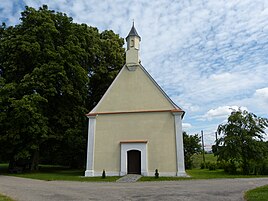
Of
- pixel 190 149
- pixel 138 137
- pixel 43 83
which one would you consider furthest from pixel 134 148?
pixel 190 149

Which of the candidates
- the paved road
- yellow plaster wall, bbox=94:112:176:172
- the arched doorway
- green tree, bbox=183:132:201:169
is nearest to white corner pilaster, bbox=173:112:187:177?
yellow plaster wall, bbox=94:112:176:172

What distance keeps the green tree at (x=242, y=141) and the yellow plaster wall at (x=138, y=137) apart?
5.62m

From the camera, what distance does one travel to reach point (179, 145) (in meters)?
20.4

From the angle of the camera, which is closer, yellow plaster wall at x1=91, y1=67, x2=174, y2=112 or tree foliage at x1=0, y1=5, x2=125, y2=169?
yellow plaster wall at x1=91, y1=67, x2=174, y2=112

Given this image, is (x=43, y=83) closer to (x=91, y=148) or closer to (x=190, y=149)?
(x=91, y=148)

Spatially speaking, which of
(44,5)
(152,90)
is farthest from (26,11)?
(152,90)

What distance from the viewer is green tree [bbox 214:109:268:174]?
22.2 metres

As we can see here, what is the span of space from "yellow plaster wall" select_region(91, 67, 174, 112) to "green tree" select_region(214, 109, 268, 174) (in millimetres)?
6285

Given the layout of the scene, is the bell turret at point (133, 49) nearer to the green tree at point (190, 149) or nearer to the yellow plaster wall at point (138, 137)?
the yellow plaster wall at point (138, 137)

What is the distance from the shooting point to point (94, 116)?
22.3 m

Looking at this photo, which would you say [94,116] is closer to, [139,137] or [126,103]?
[126,103]

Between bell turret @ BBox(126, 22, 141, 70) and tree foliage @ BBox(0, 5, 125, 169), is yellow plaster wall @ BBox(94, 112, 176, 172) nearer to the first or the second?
tree foliage @ BBox(0, 5, 125, 169)

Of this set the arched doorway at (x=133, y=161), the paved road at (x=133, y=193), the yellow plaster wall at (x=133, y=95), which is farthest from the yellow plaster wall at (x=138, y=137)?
the paved road at (x=133, y=193)

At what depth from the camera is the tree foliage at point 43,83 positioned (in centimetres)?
2233
